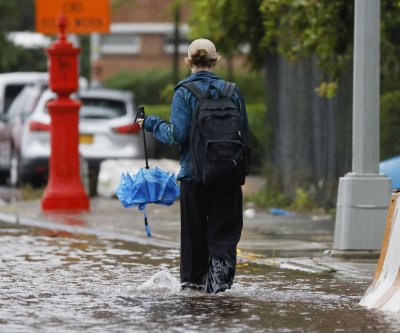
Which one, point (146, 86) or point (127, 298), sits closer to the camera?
point (127, 298)

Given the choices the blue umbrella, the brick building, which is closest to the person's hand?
the blue umbrella

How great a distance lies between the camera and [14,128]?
75.8 feet

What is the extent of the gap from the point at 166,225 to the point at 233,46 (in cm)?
406

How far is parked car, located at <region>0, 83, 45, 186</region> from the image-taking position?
22188 millimetres

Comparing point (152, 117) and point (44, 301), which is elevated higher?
point (152, 117)

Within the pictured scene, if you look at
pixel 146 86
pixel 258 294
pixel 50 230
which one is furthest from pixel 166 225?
pixel 146 86

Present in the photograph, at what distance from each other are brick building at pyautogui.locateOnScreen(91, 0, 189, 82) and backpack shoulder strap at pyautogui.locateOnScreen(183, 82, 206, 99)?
40.2 metres

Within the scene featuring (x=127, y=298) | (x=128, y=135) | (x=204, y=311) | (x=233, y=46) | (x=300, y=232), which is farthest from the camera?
(x=128, y=135)

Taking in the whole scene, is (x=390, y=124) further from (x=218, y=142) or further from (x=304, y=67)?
(x=218, y=142)

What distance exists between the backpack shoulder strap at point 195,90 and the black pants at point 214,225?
58 centimetres

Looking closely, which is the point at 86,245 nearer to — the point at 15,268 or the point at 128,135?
the point at 15,268

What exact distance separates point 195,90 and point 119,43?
42020 mm

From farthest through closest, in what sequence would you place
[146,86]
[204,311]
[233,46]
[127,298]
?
1. [146,86]
2. [233,46]
3. [127,298]
4. [204,311]

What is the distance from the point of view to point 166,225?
15.4 meters
